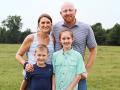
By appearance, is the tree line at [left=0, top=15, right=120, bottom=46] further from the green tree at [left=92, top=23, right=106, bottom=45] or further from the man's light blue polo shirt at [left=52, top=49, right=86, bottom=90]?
the man's light blue polo shirt at [left=52, top=49, right=86, bottom=90]

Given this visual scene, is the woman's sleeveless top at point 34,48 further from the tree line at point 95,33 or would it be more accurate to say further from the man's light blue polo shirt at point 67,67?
the tree line at point 95,33

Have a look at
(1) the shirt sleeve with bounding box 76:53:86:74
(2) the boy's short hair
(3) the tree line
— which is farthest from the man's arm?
(3) the tree line

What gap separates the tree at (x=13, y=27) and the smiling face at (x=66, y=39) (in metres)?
79.8

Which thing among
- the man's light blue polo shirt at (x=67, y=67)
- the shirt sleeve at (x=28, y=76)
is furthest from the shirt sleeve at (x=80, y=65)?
A: the shirt sleeve at (x=28, y=76)

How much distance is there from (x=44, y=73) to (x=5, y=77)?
10534mm

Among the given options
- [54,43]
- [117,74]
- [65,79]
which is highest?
[54,43]

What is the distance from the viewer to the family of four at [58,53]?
5.55 metres

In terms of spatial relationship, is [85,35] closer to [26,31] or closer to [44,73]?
[44,73]

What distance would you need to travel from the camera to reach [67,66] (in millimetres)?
5555

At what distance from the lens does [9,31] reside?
93.0 metres

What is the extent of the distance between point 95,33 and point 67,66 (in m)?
77.2

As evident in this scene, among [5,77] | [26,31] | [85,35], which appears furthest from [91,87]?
[26,31]

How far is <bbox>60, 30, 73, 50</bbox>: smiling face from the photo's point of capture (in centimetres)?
548

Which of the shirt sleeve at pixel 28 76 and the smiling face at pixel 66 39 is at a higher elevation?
the smiling face at pixel 66 39
